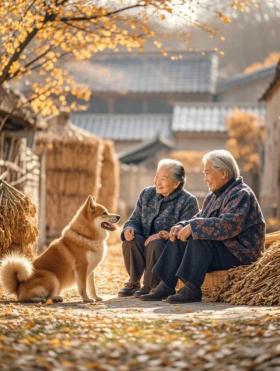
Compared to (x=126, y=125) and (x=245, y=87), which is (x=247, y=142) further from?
(x=245, y=87)

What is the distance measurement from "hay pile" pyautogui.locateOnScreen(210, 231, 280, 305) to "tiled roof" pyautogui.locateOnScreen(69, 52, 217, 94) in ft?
134

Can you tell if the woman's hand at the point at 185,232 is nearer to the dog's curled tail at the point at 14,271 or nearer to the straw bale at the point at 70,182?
the dog's curled tail at the point at 14,271

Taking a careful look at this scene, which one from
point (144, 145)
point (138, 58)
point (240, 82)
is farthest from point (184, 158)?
point (138, 58)

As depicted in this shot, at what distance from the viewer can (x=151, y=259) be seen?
28.2 feet

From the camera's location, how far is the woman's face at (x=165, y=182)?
8742 mm

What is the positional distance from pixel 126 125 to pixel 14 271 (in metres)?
37.2

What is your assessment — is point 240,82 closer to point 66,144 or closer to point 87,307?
point 66,144

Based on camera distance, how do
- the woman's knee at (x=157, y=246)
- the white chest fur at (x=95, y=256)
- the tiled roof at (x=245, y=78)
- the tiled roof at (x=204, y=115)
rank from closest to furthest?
the white chest fur at (x=95, y=256) < the woman's knee at (x=157, y=246) < the tiled roof at (x=204, y=115) < the tiled roof at (x=245, y=78)

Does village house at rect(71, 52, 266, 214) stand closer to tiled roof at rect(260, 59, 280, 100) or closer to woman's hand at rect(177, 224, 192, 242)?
tiled roof at rect(260, 59, 280, 100)

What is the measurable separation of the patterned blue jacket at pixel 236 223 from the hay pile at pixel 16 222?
7.31 feet

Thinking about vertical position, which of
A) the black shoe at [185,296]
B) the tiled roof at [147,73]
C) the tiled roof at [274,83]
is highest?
the tiled roof at [147,73]

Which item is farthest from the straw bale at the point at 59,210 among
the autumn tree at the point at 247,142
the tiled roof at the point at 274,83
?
the autumn tree at the point at 247,142

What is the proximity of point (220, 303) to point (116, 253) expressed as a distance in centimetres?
935

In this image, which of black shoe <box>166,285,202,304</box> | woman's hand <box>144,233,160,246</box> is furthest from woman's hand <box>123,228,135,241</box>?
black shoe <box>166,285,202,304</box>
